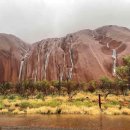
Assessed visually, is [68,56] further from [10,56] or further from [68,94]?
[68,94]

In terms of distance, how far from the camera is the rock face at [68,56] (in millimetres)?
119375

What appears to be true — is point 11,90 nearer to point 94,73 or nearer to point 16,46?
point 94,73

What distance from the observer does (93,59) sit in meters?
122

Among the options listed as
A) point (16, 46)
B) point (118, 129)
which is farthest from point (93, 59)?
point (118, 129)

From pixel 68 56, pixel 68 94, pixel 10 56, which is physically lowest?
pixel 68 94

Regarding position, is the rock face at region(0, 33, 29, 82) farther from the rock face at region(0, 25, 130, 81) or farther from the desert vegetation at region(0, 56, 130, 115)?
the desert vegetation at region(0, 56, 130, 115)

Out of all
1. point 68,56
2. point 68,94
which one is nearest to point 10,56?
point 68,56

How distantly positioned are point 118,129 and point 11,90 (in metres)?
66.1

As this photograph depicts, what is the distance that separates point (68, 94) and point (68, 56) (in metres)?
57.2

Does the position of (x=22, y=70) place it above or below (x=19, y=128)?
above

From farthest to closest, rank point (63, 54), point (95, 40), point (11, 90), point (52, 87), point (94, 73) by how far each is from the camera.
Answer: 1. point (95, 40)
2. point (63, 54)
3. point (94, 73)
4. point (11, 90)
5. point (52, 87)

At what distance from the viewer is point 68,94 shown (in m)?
70.4

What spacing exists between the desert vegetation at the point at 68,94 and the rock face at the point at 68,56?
88.6 feet

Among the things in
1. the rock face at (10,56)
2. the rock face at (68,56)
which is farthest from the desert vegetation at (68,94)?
→ the rock face at (10,56)
